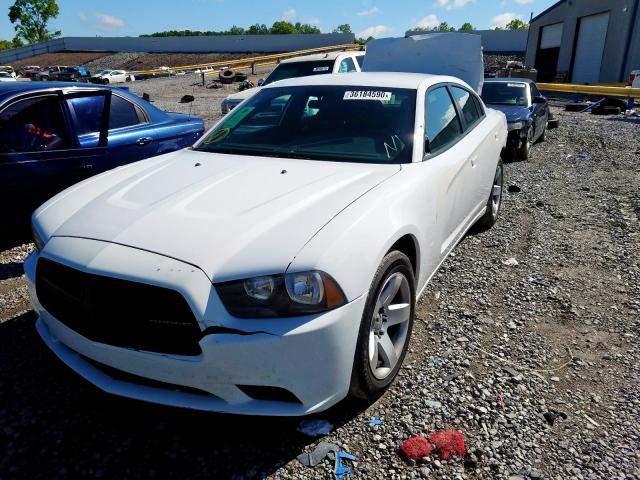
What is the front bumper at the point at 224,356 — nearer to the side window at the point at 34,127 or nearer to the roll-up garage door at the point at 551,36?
the side window at the point at 34,127

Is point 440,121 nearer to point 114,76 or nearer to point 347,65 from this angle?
point 347,65

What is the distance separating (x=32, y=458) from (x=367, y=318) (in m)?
1.70

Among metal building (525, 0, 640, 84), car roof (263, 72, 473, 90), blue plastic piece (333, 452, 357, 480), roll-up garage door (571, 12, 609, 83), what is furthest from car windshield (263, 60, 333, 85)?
roll-up garage door (571, 12, 609, 83)

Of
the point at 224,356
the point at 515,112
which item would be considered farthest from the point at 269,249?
the point at 515,112

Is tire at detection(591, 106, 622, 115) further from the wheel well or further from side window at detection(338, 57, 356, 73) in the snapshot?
the wheel well

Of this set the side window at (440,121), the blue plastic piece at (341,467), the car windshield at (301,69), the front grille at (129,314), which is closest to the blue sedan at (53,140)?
the front grille at (129,314)

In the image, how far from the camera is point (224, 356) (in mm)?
1970

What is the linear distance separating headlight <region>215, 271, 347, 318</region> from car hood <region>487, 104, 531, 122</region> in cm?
784

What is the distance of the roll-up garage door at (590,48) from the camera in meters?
26.1

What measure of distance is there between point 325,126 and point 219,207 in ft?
4.22

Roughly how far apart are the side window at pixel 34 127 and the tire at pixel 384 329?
12.0ft

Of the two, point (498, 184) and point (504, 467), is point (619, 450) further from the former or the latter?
point (498, 184)

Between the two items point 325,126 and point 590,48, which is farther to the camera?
point 590,48

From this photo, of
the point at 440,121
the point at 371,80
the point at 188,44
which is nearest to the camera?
the point at 440,121
